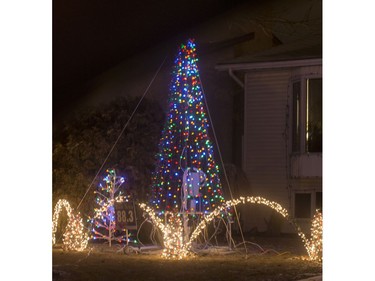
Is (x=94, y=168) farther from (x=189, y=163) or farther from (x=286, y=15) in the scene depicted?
(x=286, y=15)

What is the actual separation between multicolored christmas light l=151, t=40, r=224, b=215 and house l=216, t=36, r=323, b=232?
3.14 m

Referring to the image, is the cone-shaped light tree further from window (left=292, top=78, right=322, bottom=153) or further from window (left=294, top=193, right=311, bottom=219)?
window (left=292, top=78, right=322, bottom=153)

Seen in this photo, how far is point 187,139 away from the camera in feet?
34.6

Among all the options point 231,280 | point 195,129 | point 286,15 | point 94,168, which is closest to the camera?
point 231,280

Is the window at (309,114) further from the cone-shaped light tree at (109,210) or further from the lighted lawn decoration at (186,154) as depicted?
the cone-shaped light tree at (109,210)

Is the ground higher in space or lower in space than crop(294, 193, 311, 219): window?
lower

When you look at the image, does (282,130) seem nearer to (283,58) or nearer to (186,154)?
(283,58)

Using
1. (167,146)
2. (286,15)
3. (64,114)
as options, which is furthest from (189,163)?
(286,15)

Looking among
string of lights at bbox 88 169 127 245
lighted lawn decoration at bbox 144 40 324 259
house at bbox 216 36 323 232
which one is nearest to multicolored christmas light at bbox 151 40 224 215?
lighted lawn decoration at bbox 144 40 324 259

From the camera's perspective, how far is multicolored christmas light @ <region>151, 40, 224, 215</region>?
10.7m
